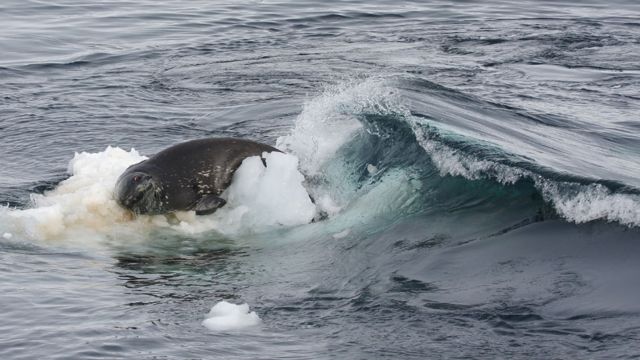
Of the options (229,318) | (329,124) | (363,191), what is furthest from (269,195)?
(229,318)

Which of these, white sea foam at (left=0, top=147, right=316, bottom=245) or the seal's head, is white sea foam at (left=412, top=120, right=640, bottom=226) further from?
the seal's head

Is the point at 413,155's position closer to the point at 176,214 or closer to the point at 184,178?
the point at 184,178

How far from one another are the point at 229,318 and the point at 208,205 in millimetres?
2600

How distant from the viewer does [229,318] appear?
24.1ft

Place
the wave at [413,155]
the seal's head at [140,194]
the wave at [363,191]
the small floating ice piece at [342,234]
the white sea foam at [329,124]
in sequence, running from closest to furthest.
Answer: the wave at [413,155] → the wave at [363,191] → the small floating ice piece at [342,234] → the seal's head at [140,194] → the white sea foam at [329,124]

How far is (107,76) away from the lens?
646 inches

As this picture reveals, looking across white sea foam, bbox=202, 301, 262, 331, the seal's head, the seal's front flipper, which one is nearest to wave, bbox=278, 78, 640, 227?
the seal's front flipper

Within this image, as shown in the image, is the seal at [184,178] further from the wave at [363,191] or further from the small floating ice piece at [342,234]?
the small floating ice piece at [342,234]

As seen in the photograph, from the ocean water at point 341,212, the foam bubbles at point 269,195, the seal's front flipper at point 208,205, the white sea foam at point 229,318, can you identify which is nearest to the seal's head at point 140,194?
the ocean water at point 341,212

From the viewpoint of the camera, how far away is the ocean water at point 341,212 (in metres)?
7.18

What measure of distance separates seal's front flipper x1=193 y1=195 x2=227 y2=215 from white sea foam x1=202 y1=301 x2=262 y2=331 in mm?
2345

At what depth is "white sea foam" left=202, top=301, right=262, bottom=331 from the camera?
7273 mm

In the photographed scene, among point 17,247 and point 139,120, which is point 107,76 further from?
point 17,247

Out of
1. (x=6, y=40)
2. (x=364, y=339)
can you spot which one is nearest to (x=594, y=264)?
(x=364, y=339)
